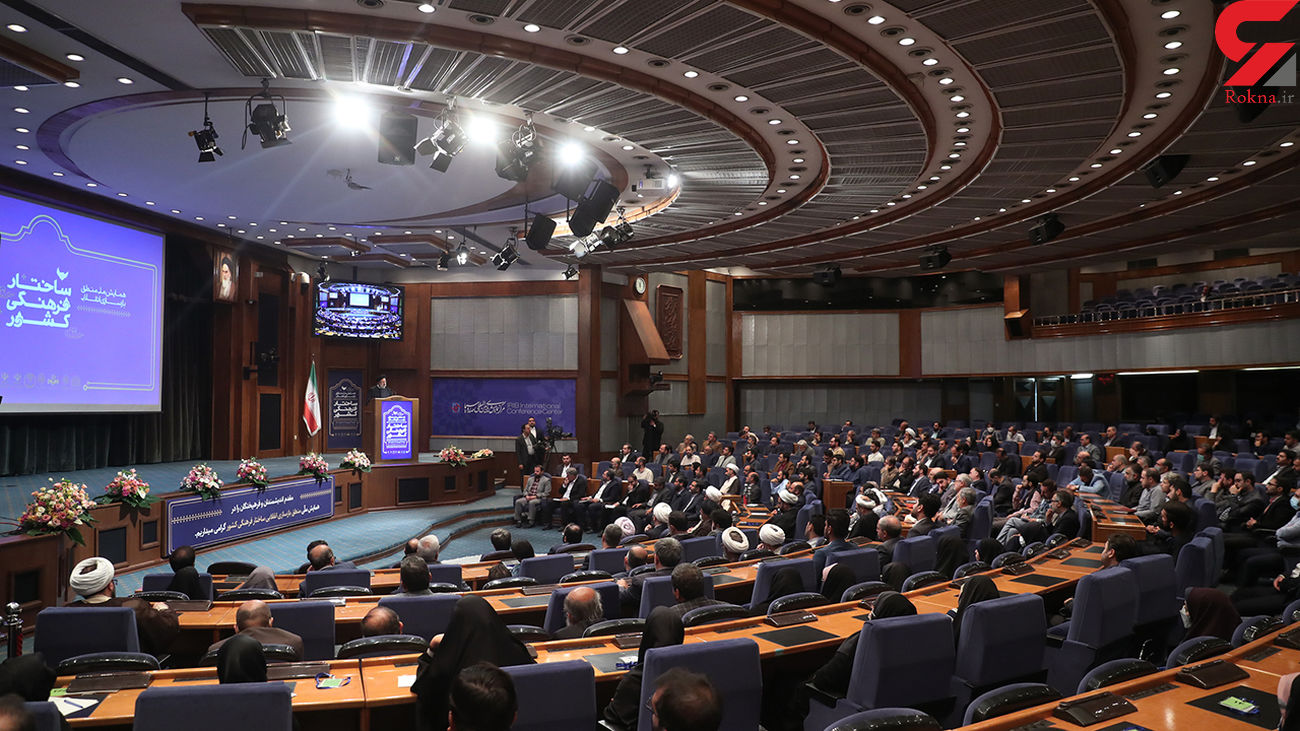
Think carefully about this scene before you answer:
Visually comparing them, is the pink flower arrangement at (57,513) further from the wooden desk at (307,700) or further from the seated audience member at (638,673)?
the seated audience member at (638,673)

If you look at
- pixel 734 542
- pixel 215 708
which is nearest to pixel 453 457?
pixel 734 542

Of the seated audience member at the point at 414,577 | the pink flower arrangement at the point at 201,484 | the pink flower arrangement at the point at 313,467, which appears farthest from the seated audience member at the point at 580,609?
the pink flower arrangement at the point at 313,467

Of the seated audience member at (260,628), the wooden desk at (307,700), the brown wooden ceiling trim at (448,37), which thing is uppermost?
the brown wooden ceiling trim at (448,37)

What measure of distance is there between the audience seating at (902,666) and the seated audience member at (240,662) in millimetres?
2507

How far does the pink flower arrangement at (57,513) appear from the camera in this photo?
22.9 feet

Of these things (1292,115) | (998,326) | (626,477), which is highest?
(1292,115)

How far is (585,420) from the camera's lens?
17438mm

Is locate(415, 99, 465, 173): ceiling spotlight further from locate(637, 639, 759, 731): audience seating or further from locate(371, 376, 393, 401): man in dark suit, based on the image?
locate(371, 376, 393, 401): man in dark suit

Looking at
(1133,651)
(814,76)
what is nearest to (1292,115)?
(814,76)

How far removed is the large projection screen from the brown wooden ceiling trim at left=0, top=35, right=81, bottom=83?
4496mm

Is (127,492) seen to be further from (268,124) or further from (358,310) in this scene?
(358,310)

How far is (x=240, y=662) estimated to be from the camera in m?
3.07

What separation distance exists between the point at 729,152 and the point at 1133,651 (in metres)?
6.75

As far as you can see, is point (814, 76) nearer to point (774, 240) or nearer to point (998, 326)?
point (774, 240)
